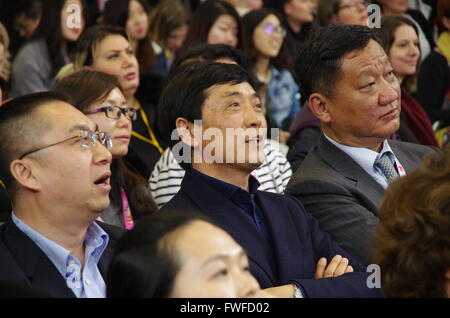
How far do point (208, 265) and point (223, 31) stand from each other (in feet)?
12.5

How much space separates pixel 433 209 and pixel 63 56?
371 cm

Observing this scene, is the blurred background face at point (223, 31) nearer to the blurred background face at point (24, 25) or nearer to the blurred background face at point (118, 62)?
the blurred background face at point (118, 62)

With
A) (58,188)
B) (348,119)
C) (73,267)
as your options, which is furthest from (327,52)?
(73,267)

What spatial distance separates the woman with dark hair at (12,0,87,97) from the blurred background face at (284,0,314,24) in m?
2.17

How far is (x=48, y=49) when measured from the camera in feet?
16.4

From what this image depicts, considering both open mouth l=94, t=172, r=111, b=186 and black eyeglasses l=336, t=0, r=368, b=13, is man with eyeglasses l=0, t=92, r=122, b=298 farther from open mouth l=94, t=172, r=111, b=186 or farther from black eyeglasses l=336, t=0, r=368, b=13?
black eyeglasses l=336, t=0, r=368, b=13

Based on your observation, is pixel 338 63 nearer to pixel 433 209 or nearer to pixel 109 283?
pixel 433 209

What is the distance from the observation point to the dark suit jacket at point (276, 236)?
7.97 feet

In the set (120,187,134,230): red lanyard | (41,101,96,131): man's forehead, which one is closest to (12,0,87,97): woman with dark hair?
(120,187,134,230): red lanyard

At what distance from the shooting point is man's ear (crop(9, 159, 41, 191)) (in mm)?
2336

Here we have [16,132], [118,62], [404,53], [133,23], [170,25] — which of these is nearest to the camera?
[16,132]

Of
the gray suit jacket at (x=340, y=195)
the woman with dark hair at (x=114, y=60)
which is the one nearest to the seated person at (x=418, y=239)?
the gray suit jacket at (x=340, y=195)

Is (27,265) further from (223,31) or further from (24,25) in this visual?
(24,25)

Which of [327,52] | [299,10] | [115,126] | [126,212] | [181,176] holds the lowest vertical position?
[126,212]
